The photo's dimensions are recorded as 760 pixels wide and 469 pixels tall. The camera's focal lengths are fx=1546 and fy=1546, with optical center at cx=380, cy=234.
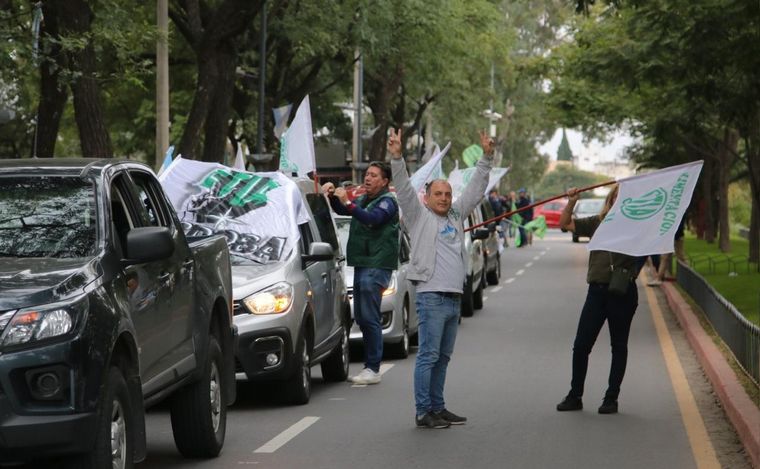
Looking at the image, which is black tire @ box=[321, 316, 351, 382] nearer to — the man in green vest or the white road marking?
the man in green vest

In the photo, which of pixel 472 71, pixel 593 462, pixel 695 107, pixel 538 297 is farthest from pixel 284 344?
pixel 472 71

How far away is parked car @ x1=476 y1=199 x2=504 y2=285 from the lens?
2820cm

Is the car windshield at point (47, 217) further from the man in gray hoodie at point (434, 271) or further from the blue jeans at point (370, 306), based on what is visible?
the blue jeans at point (370, 306)

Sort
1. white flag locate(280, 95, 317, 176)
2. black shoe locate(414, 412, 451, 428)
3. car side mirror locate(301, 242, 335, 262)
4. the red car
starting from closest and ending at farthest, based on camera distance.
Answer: black shoe locate(414, 412, 451, 428)
car side mirror locate(301, 242, 335, 262)
white flag locate(280, 95, 317, 176)
the red car

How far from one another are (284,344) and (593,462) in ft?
10.2

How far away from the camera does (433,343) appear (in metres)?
11.1

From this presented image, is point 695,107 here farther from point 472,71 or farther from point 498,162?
point 498,162

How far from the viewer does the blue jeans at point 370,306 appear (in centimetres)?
1393

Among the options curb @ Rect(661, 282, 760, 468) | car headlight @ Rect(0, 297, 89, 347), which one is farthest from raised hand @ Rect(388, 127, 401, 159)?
car headlight @ Rect(0, 297, 89, 347)

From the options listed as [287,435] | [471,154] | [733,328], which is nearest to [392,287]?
[733,328]

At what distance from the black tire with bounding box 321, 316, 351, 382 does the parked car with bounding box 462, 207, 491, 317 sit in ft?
20.1

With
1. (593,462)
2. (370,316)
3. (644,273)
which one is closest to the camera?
(593,462)

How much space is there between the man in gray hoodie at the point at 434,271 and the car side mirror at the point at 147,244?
3465 millimetres

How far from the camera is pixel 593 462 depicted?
9.67 m
